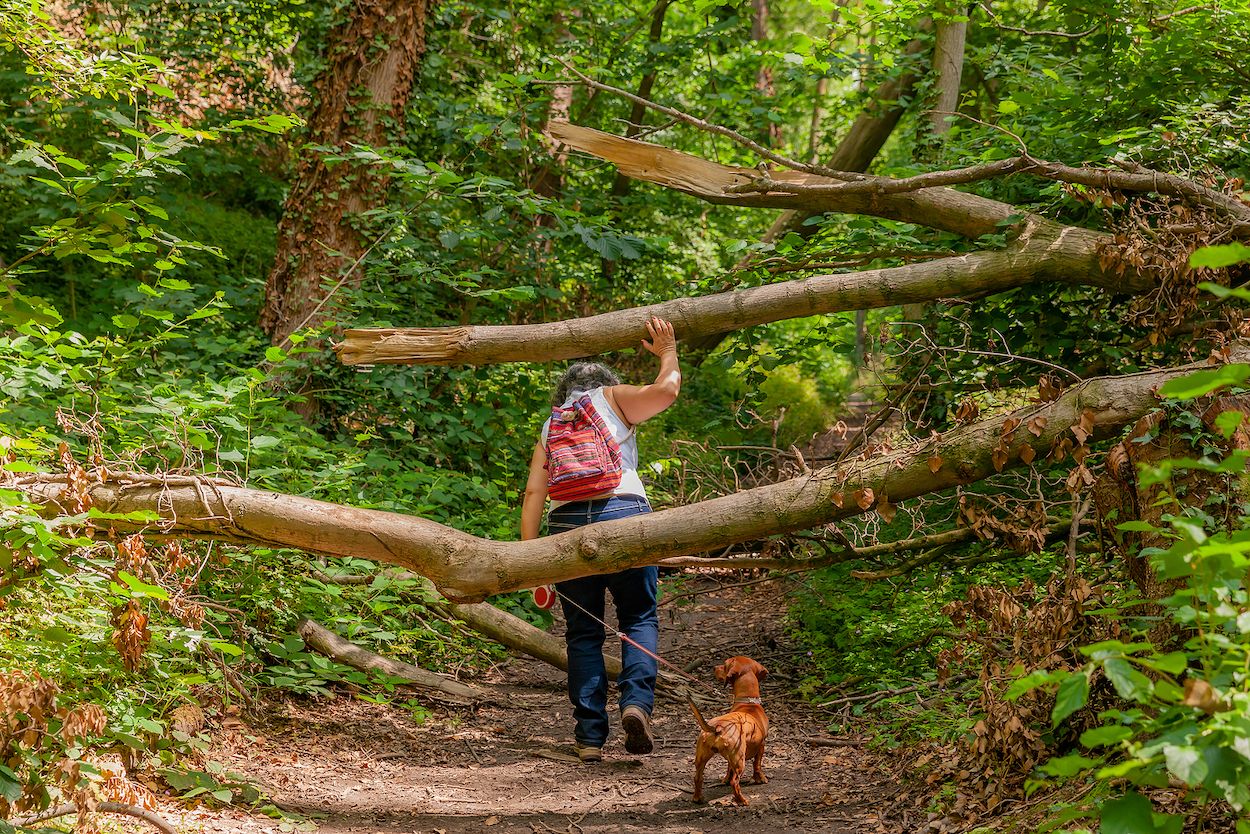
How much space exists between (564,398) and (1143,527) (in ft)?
10.8

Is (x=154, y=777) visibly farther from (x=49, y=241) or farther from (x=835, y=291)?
(x=835, y=291)

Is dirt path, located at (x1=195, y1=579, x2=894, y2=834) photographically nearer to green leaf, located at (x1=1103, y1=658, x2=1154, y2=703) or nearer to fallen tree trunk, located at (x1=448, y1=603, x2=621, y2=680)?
fallen tree trunk, located at (x1=448, y1=603, x2=621, y2=680)

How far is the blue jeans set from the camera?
490 cm

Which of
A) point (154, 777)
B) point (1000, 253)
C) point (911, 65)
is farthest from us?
point (911, 65)

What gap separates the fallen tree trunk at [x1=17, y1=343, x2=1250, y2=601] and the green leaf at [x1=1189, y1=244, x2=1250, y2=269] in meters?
2.03

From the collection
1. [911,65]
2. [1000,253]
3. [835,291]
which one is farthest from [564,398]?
[911,65]

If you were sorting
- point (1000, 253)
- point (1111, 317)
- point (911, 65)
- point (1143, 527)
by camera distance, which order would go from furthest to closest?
1. point (911, 65)
2. point (1111, 317)
3. point (1000, 253)
4. point (1143, 527)

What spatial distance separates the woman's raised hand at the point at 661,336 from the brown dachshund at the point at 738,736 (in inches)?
67.4

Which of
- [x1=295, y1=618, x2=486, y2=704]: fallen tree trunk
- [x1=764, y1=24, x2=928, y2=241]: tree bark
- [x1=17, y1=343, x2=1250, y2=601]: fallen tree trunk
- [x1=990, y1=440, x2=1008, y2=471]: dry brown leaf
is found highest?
[x1=764, y1=24, x2=928, y2=241]: tree bark

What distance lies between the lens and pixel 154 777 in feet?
12.9

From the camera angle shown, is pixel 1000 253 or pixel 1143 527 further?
pixel 1000 253

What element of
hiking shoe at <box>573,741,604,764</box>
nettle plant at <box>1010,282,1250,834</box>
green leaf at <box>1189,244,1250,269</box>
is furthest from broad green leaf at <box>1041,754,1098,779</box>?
hiking shoe at <box>573,741,604,764</box>

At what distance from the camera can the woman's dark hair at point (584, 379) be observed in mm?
5203

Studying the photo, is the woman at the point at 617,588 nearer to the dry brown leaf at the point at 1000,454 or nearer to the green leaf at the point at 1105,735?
the dry brown leaf at the point at 1000,454
